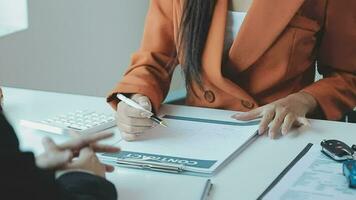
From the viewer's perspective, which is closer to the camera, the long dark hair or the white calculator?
the white calculator

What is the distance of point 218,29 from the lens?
1.51 m

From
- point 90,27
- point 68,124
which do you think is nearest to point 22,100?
point 68,124

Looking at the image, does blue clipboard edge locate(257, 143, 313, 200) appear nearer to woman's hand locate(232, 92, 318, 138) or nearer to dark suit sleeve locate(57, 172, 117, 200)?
woman's hand locate(232, 92, 318, 138)

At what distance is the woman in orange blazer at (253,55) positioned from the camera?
1.47 m

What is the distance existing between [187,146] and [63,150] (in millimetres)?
340

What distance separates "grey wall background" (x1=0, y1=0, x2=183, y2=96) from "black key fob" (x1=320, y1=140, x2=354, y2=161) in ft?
3.13

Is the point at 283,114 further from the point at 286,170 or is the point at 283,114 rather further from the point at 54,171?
the point at 54,171

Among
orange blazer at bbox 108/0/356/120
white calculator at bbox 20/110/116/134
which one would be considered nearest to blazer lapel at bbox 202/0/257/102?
orange blazer at bbox 108/0/356/120

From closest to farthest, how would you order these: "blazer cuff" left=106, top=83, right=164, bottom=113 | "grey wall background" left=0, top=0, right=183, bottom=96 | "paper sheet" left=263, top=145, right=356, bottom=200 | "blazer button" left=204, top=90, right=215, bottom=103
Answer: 1. "paper sheet" left=263, top=145, right=356, bottom=200
2. "blazer cuff" left=106, top=83, right=164, bottom=113
3. "blazer button" left=204, top=90, right=215, bottom=103
4. "grey wall background" left=0, top=0, right=183, bottom=96

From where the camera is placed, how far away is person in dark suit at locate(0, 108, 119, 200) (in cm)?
72

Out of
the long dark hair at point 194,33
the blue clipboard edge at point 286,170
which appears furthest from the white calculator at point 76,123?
the blue clipboard edge at point 286,170

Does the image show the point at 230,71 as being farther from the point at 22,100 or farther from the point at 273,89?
the point at 22,100

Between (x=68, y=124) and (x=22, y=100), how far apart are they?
9.6 inches

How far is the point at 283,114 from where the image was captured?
4.38 ft
